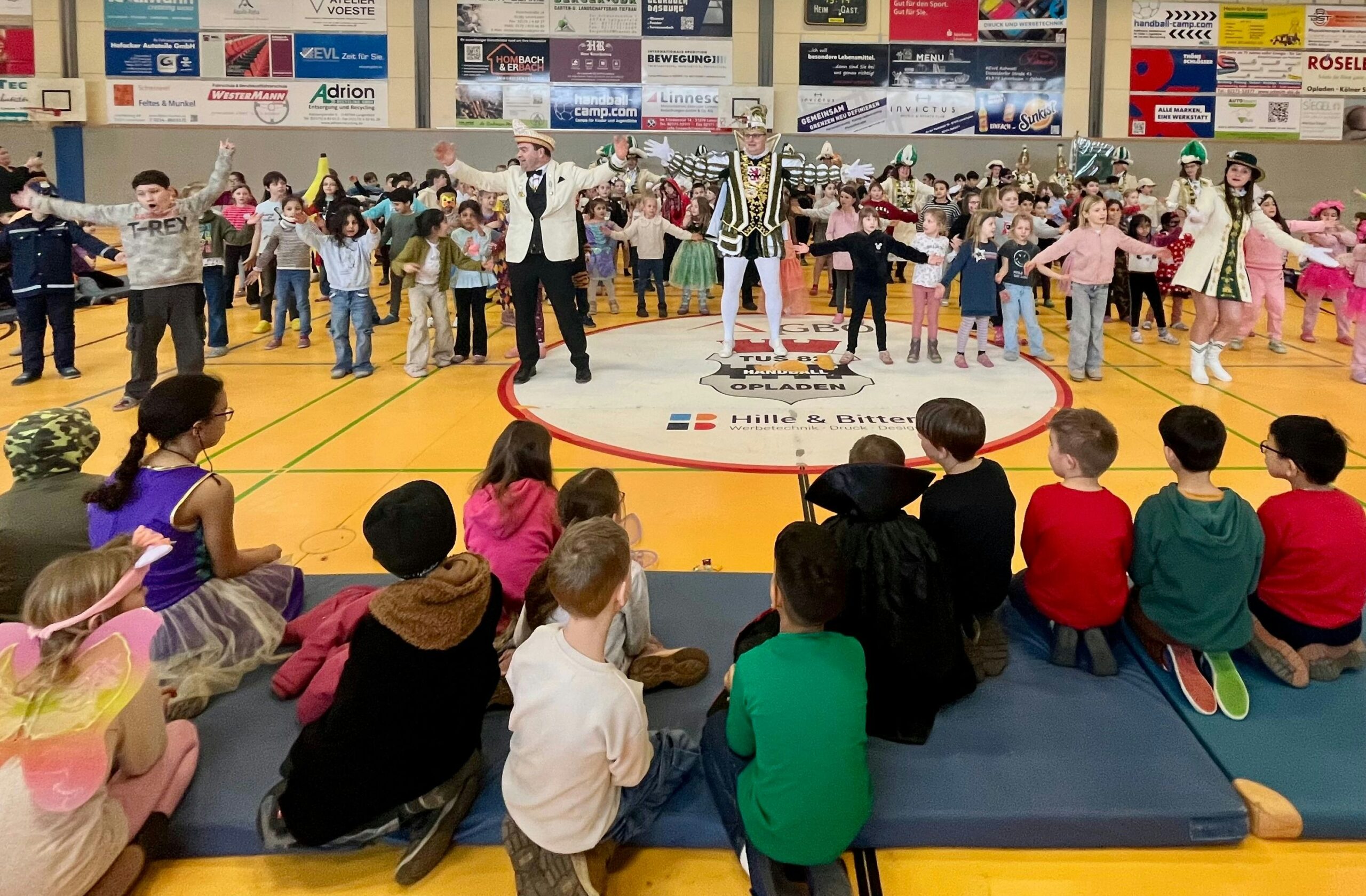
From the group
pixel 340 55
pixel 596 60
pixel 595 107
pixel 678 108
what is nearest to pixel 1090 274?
pixel 678 108

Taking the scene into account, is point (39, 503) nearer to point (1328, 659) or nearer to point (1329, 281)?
point (1328, 659)

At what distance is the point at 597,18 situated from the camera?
18.7 m

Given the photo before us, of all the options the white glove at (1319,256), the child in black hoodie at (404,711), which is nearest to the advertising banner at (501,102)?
the white glove at (1319,256)

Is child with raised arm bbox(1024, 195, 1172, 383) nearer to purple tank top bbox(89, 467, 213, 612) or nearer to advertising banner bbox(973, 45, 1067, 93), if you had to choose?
purple tank top bbox(89, 467, 213, 612)

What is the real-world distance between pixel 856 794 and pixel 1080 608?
1317mm

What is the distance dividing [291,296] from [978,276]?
6.76 m

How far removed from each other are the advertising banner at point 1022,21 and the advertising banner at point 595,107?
284 inches

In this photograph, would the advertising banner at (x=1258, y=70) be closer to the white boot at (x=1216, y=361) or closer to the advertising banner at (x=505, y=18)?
the advertising banner at (x=505, y=18)

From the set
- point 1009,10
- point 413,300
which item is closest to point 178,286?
point 413,300

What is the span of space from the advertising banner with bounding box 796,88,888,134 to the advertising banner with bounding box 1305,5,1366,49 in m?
8.55

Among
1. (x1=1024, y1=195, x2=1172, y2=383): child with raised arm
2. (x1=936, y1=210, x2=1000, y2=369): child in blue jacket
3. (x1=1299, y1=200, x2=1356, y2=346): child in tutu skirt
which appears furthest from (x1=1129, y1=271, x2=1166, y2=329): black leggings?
(x1=936, y1=210, x2=1000, y2=369): child in blue jacket

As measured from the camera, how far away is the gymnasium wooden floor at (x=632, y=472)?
2391 mm

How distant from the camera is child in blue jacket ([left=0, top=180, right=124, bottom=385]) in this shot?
23.9 ft

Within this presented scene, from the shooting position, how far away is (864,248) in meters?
8.16
